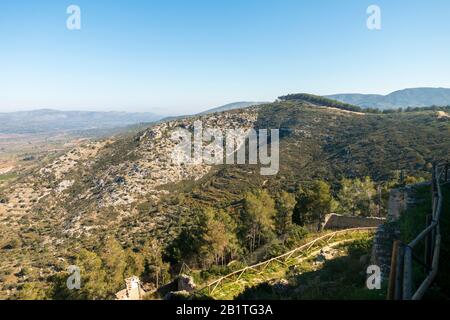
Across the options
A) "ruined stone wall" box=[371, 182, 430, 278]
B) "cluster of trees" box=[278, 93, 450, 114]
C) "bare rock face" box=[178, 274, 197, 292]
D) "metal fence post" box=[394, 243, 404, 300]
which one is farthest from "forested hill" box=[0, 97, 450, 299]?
"cluster of trees" box=[278, 93, 450, 114]

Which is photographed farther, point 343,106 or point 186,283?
point 343,106

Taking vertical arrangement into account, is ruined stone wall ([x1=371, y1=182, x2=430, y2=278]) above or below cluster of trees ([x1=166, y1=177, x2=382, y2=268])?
above

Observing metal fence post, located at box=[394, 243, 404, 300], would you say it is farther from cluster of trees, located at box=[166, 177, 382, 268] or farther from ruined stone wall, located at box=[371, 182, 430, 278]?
cluster of trees, located at box=[166, 177, 382, 268]

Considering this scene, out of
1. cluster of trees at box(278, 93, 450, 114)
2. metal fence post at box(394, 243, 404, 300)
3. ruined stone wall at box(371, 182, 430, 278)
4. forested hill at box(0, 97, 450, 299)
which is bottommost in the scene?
forested hill at box(0, 97, 450, 299)

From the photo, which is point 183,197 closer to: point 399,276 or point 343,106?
point 399,276

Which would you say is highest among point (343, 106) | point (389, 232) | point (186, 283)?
point (343, 106)

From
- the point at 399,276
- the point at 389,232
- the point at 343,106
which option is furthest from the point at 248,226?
the point at 343,106

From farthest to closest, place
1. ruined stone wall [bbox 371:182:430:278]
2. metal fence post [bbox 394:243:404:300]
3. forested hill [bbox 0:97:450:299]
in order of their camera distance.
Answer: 1. forested hill [bbox 0:97:450:299]
2. ruined stone wall [bbox 371:182:430:278]
3. metal fence post [bbox 394:243:404:300]

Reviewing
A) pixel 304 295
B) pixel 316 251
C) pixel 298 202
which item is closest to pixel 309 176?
pixel 298 202

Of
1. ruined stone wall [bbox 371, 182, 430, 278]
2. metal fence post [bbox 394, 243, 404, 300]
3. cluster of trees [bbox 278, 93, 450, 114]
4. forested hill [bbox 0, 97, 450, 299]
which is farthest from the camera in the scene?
cluster of trees [bbox 278, 93, 450, 114]

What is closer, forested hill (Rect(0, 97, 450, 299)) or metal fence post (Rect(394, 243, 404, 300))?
metal fence post (Rect(394, 243, 404, 300))

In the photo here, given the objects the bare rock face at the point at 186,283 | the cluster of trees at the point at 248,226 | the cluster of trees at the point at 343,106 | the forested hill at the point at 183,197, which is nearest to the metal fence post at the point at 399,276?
the bare rock face at the point at 186,283
